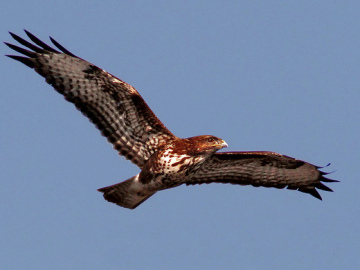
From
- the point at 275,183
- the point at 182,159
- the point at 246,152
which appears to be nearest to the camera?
the point at 182,159

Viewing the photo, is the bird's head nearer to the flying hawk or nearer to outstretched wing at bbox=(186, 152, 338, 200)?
the flying hawk

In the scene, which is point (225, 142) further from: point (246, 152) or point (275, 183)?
point (275, 183)

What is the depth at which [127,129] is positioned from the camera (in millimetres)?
14414

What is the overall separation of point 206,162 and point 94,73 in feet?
8.74

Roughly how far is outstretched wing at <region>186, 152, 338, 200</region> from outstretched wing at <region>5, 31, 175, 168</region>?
51.8 inches

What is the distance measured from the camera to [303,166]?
1530 centimetres

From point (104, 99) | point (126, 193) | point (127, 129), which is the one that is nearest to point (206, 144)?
point (127, 129)

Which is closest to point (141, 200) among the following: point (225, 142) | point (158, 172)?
point (158, 172)

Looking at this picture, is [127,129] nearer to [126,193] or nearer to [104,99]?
[104,99]

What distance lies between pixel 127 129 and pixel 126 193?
1111 mm

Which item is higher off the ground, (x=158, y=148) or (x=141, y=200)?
(x=158, y=148)

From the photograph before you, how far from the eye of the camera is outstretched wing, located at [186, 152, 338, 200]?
49.6 ft

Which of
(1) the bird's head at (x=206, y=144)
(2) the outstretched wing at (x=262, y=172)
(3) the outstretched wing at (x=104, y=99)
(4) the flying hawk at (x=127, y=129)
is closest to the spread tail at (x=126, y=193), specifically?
(4) the flying hawk at (x=127, y=129)

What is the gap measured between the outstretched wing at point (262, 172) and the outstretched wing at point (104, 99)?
1.32 m
